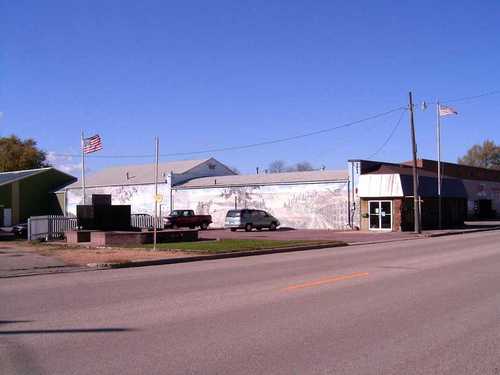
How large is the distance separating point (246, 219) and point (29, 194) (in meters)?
30.1

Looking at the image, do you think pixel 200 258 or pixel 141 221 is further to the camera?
pixel 141 221

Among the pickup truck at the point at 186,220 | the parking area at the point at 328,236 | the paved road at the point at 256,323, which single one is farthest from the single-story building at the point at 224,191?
the paved road at the point at 256,323

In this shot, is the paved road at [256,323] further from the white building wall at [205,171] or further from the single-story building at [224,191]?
the white building wall at [205,171]

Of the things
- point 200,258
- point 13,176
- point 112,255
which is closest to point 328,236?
point 200,258

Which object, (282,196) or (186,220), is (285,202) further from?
(186,220)

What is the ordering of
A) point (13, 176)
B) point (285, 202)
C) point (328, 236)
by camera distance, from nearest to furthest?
point (328, 236), point (285, 202), point (13, 176)

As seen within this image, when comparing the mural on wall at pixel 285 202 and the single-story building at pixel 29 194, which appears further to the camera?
the single-story building at pixel 29 194

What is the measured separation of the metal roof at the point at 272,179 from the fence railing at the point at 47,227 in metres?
18.3

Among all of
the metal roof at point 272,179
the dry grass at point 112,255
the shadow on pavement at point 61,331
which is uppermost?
the metal roof at point 272,179

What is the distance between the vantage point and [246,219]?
135ft

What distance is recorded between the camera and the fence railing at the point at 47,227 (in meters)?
30.9

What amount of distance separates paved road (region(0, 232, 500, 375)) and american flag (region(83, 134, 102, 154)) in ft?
87.5

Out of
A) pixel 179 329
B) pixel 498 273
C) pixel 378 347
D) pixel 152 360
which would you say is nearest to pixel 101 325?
pixel 179 329

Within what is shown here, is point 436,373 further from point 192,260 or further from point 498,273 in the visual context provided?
point 192,260
